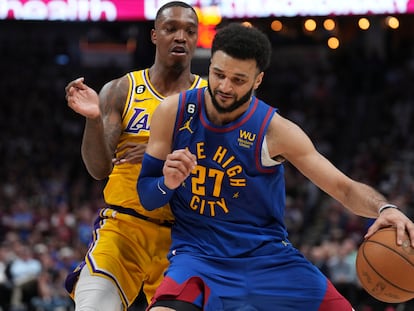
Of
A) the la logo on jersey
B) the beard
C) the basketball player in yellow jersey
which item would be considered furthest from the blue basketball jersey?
the la logo on jersey

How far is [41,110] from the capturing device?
2053cm

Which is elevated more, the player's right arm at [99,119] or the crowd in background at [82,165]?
the player's right arm at [99,119]

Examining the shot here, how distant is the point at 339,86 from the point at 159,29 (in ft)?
47.3

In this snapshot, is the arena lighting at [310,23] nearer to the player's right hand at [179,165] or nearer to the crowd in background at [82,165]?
the crowd in background at [82,165]

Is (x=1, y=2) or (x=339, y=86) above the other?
(x=1, y=2)

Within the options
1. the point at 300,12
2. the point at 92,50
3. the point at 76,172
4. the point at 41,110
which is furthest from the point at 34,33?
the point at 300,12

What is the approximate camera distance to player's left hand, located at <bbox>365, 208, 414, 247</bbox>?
381 centimetres

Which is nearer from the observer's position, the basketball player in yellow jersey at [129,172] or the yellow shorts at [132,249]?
the basketball player in yellow jersey at [129,172]

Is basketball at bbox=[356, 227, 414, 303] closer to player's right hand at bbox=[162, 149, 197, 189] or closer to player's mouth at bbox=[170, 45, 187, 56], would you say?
player's right hand at bbox=[162, 149, 197, 189]

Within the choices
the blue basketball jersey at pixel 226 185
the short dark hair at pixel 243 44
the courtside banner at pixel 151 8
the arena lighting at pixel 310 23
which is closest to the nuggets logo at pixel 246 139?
the blue basketball jersey at pixel 226 185

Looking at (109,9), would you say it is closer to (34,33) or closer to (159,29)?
(159,29)

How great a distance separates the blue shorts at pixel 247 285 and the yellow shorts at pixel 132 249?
0.71 m

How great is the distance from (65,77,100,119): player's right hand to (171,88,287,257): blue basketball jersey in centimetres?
51

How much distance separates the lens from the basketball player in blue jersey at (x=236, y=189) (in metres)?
4.14
